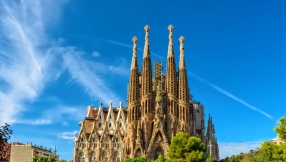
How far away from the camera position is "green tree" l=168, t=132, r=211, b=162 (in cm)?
3704

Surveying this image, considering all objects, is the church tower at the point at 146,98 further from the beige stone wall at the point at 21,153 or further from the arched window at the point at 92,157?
the beige stone wall at the point at 21,153

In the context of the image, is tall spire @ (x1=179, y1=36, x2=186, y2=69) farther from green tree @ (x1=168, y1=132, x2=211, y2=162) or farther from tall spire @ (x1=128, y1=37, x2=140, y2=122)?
green tree @ (x1=168, y1=132, x2=211, y2=162)

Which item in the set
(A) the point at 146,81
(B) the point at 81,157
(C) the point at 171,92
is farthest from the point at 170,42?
(B) the point at 81,157

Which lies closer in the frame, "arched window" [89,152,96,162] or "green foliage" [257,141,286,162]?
"green foliage" [257,141,286,162]

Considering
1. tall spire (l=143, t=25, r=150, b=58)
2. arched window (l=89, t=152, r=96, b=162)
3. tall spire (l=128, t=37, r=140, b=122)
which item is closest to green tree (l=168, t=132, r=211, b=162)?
tall spire (l=128, t=37, r=140, b=122)

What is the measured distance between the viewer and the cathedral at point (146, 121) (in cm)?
5650

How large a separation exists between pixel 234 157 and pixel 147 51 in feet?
84.2

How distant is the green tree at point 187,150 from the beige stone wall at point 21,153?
42397 mm

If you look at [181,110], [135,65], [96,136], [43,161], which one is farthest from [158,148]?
[43,161]

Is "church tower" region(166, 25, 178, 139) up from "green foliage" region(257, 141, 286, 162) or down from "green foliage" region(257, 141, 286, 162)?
up

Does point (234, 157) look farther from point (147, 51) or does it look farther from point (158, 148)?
point (147, 51)

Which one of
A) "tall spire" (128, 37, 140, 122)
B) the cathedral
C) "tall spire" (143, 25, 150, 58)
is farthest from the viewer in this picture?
"tall spire" (143, 25, 150, 58)

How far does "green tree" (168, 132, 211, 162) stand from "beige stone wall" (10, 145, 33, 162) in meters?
42.4

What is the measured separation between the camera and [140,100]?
60.4 meters
